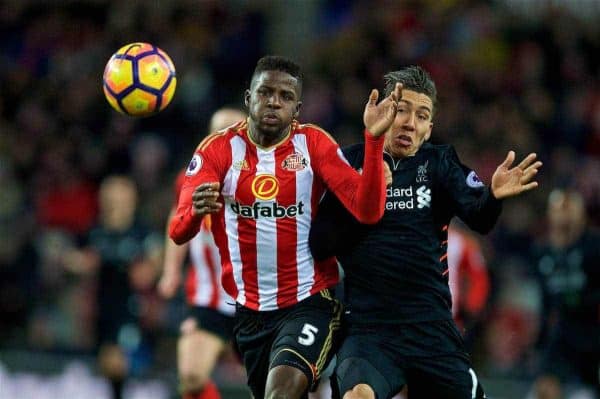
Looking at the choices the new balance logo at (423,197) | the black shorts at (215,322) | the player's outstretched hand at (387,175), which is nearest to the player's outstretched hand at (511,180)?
the new balance logo at (423,197)

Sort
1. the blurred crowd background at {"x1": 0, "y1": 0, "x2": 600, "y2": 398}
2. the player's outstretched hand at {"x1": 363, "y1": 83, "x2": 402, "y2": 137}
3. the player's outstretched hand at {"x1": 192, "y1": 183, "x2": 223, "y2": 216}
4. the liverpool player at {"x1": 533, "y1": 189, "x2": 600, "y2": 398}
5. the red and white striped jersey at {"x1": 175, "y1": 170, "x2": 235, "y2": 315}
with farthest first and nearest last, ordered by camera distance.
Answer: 1. the blurred crowd background at {"x1": 0, "y1": 0, "x2": 600, "y2": 398}
2. the liverpool player at {"x1": 533, "y1": 189, "x2": 600, "y2": 398}
3. the red and white striped jersey at {"x1": 175, "y1": 170, "x2": 235, "y2": 315}
4. the player's outstretched hand at {"x1": 363, "y1": 83, "x2": 402, "y2": 137}
5. the player's outstretched hand at {"x1": 192, "y1": 183, "x2": 223, "y2": 216}

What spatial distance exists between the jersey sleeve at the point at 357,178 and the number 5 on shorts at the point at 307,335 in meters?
0.57

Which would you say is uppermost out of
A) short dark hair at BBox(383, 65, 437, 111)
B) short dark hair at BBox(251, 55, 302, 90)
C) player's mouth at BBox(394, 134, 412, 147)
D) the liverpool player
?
short dark hair at BBox(251, 55, 302, 90)

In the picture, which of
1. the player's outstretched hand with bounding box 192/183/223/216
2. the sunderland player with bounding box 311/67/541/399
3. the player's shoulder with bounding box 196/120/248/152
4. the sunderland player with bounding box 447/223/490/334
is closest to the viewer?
the player's outstretched hand with bounding box 192/183/223/216

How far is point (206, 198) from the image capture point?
5.39 meters

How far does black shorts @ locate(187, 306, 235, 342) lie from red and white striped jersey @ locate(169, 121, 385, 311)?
2.00 meters

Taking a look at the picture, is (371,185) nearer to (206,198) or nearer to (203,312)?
(206,198)

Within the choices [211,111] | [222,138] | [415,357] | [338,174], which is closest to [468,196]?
[338,174]

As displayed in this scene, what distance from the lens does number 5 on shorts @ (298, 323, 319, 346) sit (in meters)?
5.67

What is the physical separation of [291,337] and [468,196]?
109 centimetres

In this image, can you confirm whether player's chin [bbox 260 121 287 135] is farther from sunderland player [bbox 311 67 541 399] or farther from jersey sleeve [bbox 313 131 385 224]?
sunderland player [bbox 311 67 541 399]

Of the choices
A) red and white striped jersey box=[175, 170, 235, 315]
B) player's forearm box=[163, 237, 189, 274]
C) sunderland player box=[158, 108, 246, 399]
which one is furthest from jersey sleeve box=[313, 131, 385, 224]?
player's forearm box=[163, 237, 189, 274]

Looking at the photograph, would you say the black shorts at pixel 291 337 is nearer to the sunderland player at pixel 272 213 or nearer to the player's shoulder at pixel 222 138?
the sunderland player at pixel 272 213

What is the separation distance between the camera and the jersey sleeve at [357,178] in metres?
5.52
